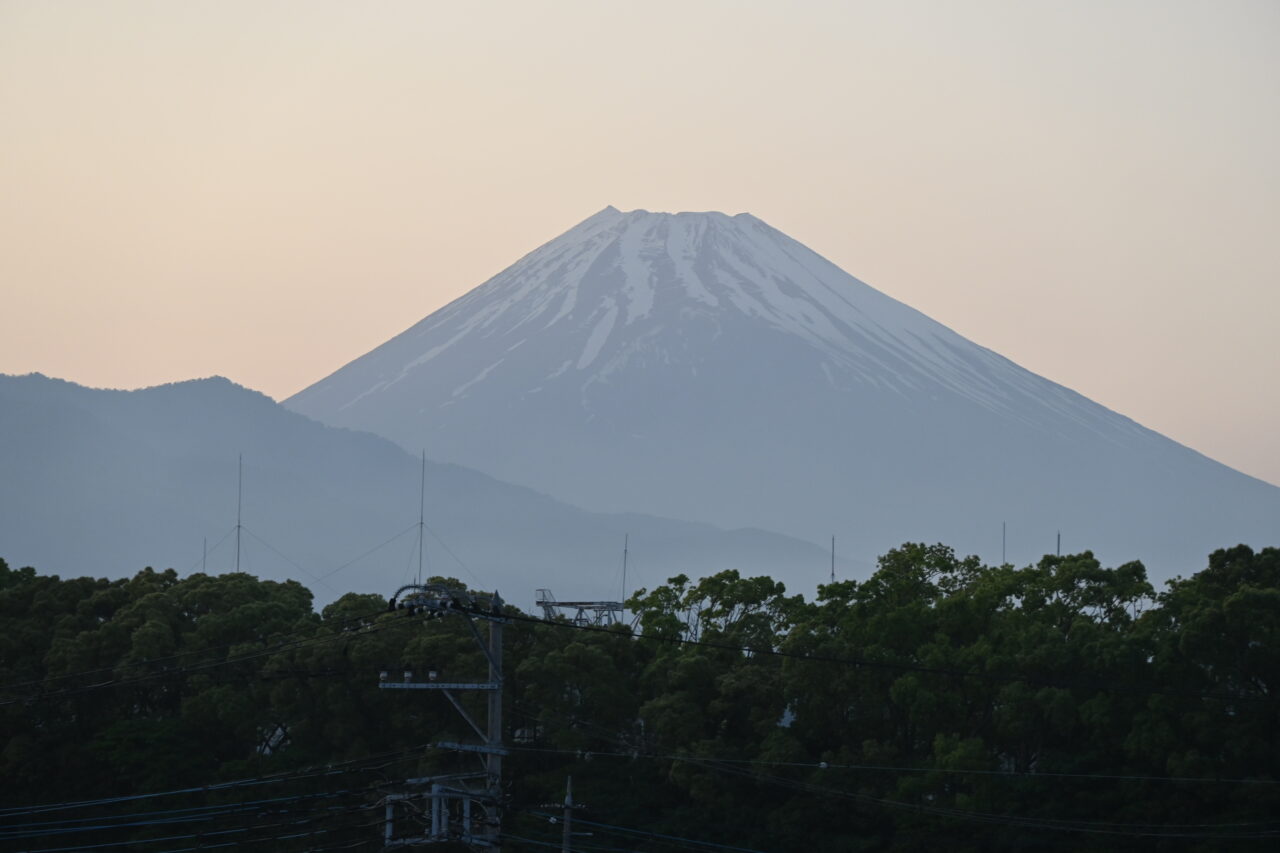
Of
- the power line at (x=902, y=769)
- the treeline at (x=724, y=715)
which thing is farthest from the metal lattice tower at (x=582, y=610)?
the power line at (x=902, y=769)

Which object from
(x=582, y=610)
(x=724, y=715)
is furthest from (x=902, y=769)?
(x=582, y=610)

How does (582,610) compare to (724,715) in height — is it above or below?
above

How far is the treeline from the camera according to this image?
44469 mm

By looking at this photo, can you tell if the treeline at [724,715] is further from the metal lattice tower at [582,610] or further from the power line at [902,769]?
the metal lattice tower at [582,610]

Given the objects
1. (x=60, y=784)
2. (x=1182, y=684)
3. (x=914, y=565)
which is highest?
(x=914, y=565)

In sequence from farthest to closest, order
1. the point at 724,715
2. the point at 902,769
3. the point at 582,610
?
the point at 582,610, the point at 724,715, the point at 902,769

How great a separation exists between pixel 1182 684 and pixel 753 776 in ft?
36.8

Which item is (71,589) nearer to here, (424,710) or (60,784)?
(60,784)

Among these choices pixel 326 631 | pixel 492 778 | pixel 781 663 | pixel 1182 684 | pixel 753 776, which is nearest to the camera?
pixel 492 778

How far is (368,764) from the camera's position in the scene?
51812 millimetres

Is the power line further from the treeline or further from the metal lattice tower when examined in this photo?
the metal lattice tower

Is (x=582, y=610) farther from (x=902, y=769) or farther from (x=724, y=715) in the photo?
(x=902, y=769)

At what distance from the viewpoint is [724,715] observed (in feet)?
169

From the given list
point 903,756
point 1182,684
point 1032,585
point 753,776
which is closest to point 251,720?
point 753,776
